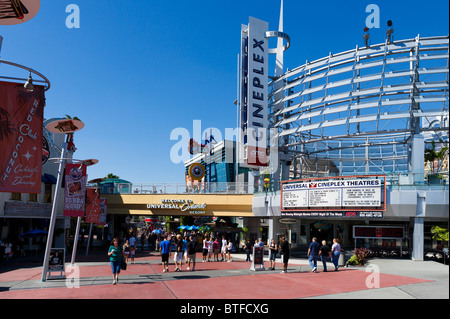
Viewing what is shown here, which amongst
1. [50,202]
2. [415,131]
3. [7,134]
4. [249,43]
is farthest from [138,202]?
[7,134]

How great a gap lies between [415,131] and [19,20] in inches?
995

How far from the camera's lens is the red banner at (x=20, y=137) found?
10070 mm

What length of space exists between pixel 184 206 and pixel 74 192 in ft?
48.7

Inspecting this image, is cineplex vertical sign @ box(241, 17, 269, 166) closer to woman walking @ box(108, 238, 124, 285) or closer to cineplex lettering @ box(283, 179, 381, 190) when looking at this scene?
cineplex lettering @ box(283, 179, 381, 190)

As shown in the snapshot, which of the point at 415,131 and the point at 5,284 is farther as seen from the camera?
the point at 415,131

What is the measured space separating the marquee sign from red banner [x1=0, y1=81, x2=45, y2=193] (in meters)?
18.6

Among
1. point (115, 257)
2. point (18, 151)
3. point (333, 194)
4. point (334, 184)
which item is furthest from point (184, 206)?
point (18, 151)

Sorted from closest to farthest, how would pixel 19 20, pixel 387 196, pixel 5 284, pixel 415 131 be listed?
pixel 19 20 → pixel 5 284 → pixel 387 196 → pixel 415 131

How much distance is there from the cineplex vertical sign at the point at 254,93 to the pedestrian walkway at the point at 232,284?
A: 14114 mm

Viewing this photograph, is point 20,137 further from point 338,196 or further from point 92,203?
point 92,203

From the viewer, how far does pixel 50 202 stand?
111 ft

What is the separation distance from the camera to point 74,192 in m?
21.2

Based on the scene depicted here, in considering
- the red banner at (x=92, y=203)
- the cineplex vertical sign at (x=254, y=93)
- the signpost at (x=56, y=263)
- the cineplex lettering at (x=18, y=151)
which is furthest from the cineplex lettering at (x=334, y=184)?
the cineplex lettering at (x=18, y=151)
